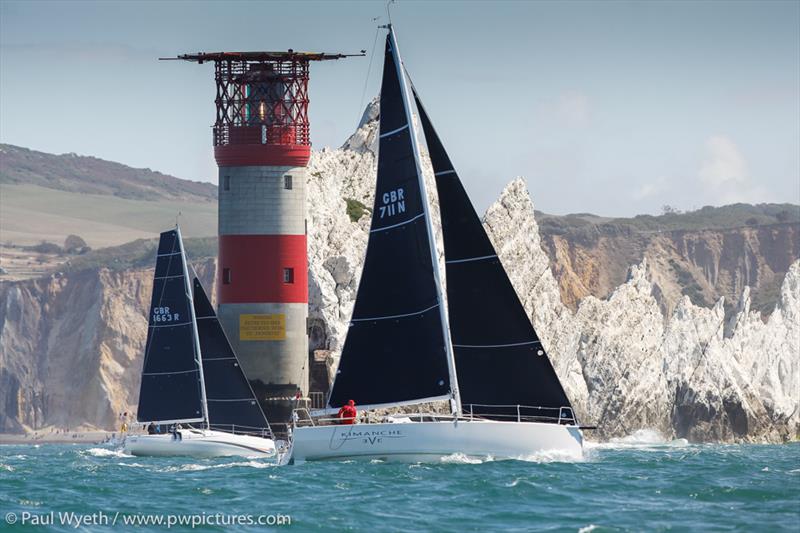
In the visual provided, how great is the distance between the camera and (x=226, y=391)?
2249 inches

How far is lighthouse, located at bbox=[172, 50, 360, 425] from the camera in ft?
200

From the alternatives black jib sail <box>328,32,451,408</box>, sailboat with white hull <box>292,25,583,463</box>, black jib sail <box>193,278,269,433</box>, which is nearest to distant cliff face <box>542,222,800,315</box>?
black jib sail <box>193,278,269,433</box>

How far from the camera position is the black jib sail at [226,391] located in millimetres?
57031

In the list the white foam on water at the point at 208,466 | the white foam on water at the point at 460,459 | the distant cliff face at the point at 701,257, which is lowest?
the white foam on water at the point at 208,466

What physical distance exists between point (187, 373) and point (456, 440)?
18.9 metres

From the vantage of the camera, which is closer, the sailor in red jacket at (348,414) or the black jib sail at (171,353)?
the sailor in red jacket at (348,414)

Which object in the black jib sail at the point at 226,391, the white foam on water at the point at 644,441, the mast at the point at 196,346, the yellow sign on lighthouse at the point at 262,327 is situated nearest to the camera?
the mast at the point at 196,346

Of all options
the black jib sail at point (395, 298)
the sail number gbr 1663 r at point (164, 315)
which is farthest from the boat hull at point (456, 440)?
the sail number gbr 1663 r at point (164, 315)

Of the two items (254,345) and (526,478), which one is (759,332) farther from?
(526,478)

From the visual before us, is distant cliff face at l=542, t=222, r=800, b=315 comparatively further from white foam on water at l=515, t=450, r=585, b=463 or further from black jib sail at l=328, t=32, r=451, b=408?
white foam on water at l=515, t=450, r=585, b=463

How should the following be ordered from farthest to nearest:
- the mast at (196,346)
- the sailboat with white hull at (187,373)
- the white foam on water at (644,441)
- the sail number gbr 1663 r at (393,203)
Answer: the white foam on water at (644,441) < the sailboat with white hull at (187,373) < the mast at (196,346) < the sail number gbr 1663 r at (393,203)

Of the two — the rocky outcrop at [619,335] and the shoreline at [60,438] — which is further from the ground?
the rocky outcrop at [619,335]

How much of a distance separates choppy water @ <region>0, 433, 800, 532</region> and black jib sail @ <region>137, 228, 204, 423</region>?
948 centimetres

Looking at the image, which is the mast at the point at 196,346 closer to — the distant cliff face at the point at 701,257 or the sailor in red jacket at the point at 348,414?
the sailor in red jacket at the point at 348,414
